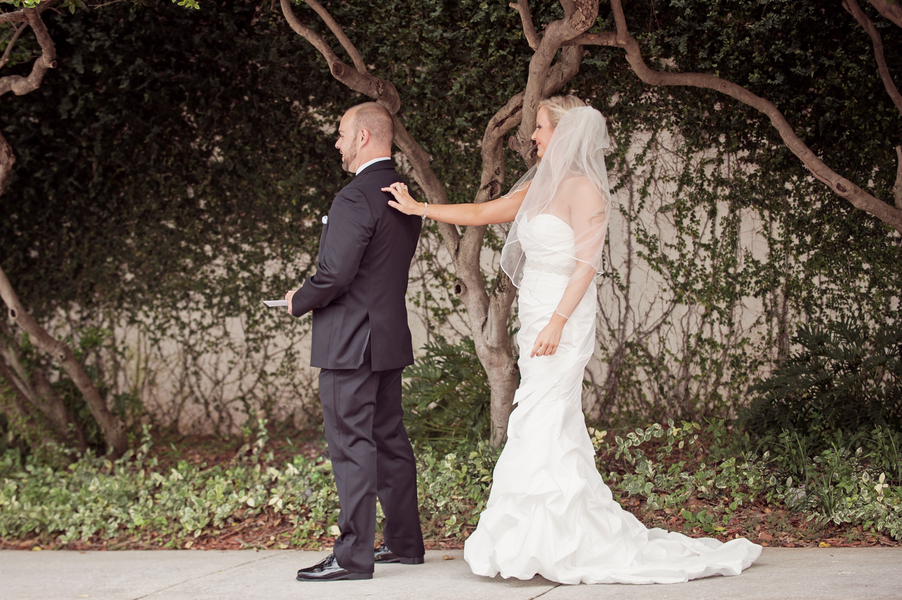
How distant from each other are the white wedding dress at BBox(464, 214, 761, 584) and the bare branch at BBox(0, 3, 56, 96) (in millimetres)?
2894

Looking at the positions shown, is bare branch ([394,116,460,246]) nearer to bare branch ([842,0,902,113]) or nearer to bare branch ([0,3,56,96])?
bare branch ([0,3,56,96])

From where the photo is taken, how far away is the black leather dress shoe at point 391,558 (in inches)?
127

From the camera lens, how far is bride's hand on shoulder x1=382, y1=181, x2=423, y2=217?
301cm

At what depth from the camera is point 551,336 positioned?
9.68 feet

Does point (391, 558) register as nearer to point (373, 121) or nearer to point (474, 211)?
point (474, 211)

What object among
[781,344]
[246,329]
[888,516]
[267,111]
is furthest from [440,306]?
[888,516]

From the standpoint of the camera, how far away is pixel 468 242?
407 centimetres

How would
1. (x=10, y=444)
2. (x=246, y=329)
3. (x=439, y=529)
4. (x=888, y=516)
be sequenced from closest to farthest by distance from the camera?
(x=888, y=516), (x=439, y=529), (x=10, y=444), (x=246, y=329)

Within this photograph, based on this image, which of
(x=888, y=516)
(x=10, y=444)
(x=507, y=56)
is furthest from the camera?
(x=10, y=444)

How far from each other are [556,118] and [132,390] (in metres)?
4.48

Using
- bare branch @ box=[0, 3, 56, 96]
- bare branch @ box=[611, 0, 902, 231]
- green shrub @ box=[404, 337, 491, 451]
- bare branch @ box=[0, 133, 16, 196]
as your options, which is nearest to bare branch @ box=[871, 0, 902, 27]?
bare branch @ box=[611, 0, 902, 231]

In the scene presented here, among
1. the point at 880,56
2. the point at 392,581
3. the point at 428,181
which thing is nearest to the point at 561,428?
the point at 392,581

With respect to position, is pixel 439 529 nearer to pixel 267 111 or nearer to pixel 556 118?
pixel 556 118

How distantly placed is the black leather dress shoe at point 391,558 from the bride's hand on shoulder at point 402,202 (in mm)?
1508
